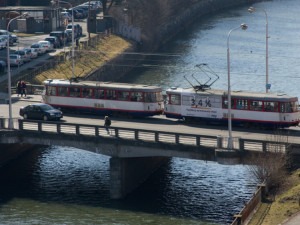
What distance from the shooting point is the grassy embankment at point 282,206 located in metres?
46.2

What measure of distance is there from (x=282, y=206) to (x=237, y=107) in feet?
49.7

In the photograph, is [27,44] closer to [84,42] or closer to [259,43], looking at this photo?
[84,42]

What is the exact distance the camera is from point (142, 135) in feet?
185

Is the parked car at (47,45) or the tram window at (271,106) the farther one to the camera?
the parked car at (47,45)

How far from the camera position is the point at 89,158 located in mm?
69625

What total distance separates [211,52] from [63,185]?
7000 centimetres

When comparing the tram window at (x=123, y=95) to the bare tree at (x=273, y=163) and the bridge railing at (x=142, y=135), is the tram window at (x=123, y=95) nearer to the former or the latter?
the bridge railing at (x=142, y=135)

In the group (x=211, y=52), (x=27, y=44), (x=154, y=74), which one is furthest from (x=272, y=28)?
(x=27, y=44)

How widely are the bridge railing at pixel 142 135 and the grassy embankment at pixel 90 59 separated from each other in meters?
29.4

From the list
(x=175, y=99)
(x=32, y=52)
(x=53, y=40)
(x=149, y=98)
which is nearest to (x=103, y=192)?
(x=149, y=98)

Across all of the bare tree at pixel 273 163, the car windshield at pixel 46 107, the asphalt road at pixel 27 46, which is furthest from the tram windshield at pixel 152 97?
the asphalt road at pixel 27 46

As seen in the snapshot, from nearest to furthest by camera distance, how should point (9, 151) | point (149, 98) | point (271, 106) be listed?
point (271, 106) → point (149, 98) → point (9, 151)

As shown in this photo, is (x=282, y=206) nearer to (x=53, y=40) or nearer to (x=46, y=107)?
(x=46, y=107)

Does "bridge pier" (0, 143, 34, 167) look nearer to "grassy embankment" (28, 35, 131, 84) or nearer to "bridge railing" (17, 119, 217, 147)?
"bridge railing" (17, 119, 217, 147)
